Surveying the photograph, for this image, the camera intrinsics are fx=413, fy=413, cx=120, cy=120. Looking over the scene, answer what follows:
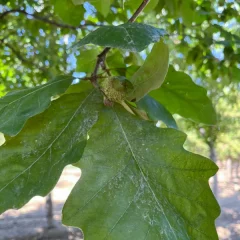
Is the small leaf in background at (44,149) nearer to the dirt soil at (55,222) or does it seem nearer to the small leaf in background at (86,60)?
the small leaf in background at (86,60)

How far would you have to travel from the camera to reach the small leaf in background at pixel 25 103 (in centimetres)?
52

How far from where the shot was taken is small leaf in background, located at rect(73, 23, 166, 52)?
17.8 inches

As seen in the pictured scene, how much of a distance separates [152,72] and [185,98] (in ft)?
0.84

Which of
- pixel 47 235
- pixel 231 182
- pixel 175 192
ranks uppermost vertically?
pixel 175 192

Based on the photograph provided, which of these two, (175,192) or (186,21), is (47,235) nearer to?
(186,21)

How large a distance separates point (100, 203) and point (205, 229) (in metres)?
0.13

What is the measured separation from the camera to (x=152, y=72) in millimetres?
548

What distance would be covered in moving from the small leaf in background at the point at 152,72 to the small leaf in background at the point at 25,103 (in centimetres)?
10

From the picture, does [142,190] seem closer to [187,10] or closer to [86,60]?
[86,60]

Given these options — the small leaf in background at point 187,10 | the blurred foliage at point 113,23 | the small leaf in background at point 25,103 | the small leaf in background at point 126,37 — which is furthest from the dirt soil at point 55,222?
the small leaf in background at point 126,37

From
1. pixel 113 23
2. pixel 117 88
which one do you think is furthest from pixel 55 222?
pixel 117 88

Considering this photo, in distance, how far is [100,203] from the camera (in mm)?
481

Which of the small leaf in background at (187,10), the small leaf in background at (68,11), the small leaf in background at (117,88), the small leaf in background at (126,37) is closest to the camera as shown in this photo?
the small leaf in background at (126,37)

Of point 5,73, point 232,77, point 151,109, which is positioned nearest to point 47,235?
point 5,73
